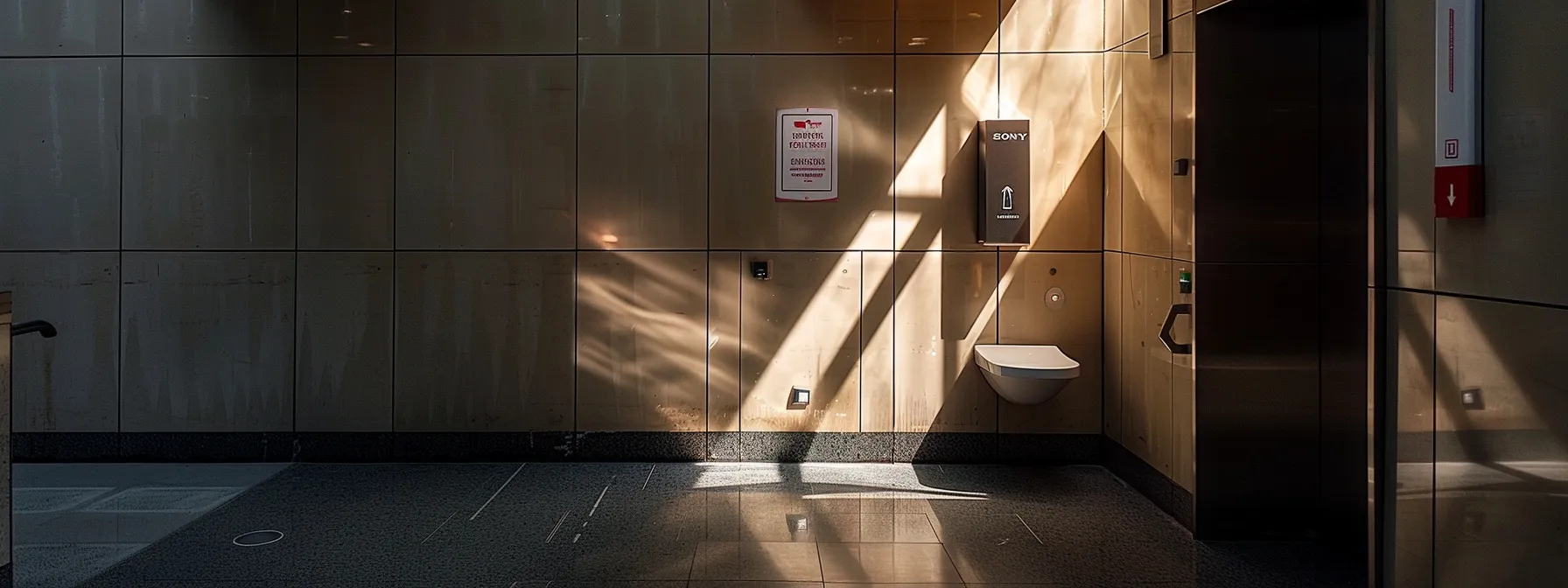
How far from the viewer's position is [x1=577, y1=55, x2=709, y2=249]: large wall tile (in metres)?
6.42

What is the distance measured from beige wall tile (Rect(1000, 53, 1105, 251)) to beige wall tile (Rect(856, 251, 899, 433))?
884mm

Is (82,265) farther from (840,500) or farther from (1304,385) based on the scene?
(1304,385)

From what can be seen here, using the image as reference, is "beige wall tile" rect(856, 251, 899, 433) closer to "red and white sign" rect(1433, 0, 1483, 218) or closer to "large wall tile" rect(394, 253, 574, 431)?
"large wall tile" rect(394, 253, 574, 431)

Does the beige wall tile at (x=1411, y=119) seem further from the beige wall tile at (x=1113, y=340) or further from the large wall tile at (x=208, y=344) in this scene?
the large wall tile at (x=208, y=344)

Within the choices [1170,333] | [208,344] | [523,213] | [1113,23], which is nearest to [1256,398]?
[1170,333]

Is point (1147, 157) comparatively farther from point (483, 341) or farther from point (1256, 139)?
point (483, 341)

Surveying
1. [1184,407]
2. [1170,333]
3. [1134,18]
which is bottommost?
[1184,407]

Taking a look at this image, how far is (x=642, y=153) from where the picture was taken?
6.45 meters

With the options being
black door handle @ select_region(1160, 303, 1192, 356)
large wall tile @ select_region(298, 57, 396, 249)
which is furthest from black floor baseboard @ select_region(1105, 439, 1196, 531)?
large wall tile @ select_region(298, 57, 396, 249)

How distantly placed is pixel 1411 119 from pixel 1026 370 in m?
2.89

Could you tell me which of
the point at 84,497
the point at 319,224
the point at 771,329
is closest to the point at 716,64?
the point at 771,329

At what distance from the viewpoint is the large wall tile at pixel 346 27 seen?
6.39 meters

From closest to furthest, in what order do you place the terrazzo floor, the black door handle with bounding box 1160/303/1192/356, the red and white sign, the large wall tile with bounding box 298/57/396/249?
the red and white sign → the terrazzo floor → the black door handle with bounding box 1160/303/1192/356 → the large wall tile with bounding box 298/57/396/249

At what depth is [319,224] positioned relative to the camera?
6434 mm
